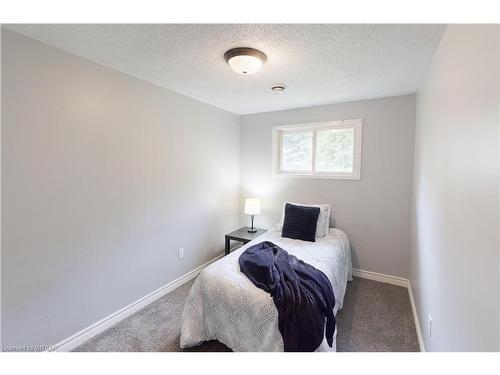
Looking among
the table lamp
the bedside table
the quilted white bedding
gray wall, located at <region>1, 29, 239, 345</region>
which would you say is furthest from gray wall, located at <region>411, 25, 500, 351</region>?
gray wall, located at <region>1, 29, 239, 345</region>

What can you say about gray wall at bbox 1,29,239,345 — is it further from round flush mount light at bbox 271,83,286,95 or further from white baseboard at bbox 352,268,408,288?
white baseboard at bbox 352,268,408,288

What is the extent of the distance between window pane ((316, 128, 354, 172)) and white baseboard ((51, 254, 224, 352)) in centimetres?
231

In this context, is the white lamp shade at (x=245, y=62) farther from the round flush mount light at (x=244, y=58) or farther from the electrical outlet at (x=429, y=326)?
the electrical outlet at (x=429, y=326)

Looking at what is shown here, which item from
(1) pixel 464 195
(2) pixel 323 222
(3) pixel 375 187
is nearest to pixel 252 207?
(2) pixel 323 222

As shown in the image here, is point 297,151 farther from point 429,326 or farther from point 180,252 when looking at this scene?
point 429,326

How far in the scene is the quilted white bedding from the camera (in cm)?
156

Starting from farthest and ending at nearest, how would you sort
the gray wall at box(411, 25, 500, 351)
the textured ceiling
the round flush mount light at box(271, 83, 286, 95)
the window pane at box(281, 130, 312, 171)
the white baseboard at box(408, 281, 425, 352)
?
the window pane at box(281, 130, 312, 171), the round flush mount light at box(271, 83, 286, 95), the white baseboard at box(408, 281, 425, 352), the textured ceiling, the gray wall at box(411, 25, 500, 351)

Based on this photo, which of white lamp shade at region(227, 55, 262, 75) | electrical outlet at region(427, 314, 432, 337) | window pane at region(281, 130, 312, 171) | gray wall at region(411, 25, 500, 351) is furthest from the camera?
window pane at region(281, 130, 312, 171)

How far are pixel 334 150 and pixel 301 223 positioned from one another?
3.65 ft

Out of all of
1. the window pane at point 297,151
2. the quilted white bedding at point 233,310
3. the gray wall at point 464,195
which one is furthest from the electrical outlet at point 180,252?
the gray wall at point 464,195

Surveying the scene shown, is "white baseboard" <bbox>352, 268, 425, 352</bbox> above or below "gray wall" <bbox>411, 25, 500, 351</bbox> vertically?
below

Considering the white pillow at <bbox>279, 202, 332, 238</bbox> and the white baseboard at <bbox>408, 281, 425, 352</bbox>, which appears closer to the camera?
the white baseboard at <bbox>408, 281, 425, 352</bbox>

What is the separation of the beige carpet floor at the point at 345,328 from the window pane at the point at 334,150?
1551 mm
